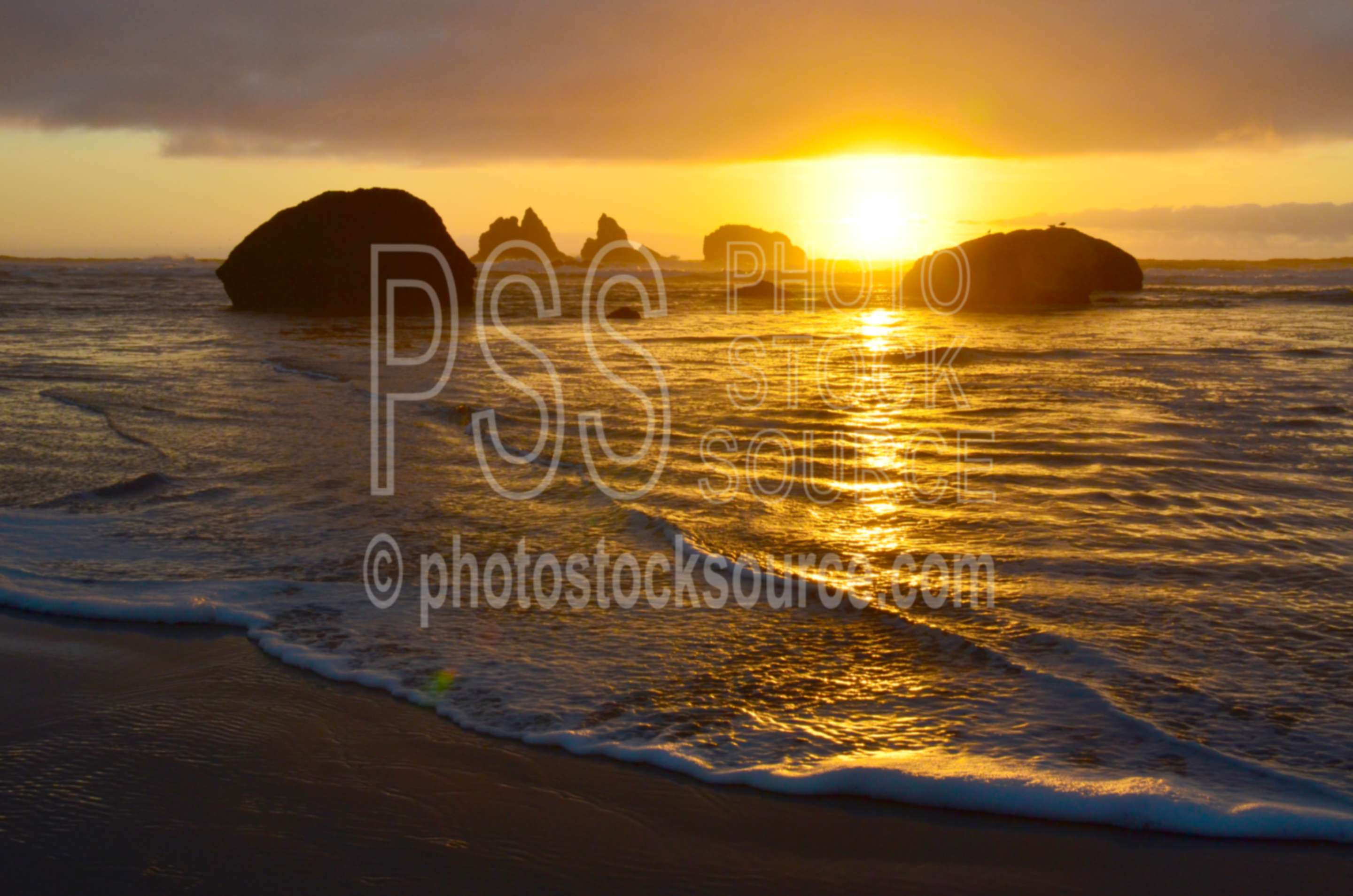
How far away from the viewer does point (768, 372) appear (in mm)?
15070

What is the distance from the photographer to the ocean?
11.9 feet

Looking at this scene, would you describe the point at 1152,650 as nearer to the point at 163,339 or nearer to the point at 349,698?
the point at 349,698

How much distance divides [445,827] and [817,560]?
301cm

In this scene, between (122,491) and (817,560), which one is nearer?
(817,560)

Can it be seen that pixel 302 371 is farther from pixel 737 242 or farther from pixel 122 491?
pixel 737 242

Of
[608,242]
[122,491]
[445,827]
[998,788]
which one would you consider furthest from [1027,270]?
[608,242]

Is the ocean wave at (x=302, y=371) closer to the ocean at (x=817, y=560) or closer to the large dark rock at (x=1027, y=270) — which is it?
the ocean at (x=817, y=560)

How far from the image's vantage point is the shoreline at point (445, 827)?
2.94 meters

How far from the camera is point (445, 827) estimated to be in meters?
3.19

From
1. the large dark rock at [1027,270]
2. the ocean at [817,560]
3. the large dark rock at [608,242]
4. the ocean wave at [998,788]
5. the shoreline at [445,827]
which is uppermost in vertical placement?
the large dark rock at [608,242]

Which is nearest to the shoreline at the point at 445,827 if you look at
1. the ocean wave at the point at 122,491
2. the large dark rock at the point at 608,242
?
the ocean wave at the point at 122,491

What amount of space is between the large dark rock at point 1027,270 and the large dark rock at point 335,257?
17392mm

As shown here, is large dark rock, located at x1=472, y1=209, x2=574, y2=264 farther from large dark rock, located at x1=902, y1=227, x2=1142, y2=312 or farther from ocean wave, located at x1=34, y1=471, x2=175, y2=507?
ocean wave, located at x1=34, y1=471, x2=175, y2=507

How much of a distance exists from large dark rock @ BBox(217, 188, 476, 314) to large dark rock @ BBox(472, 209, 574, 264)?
59764 millimetres
